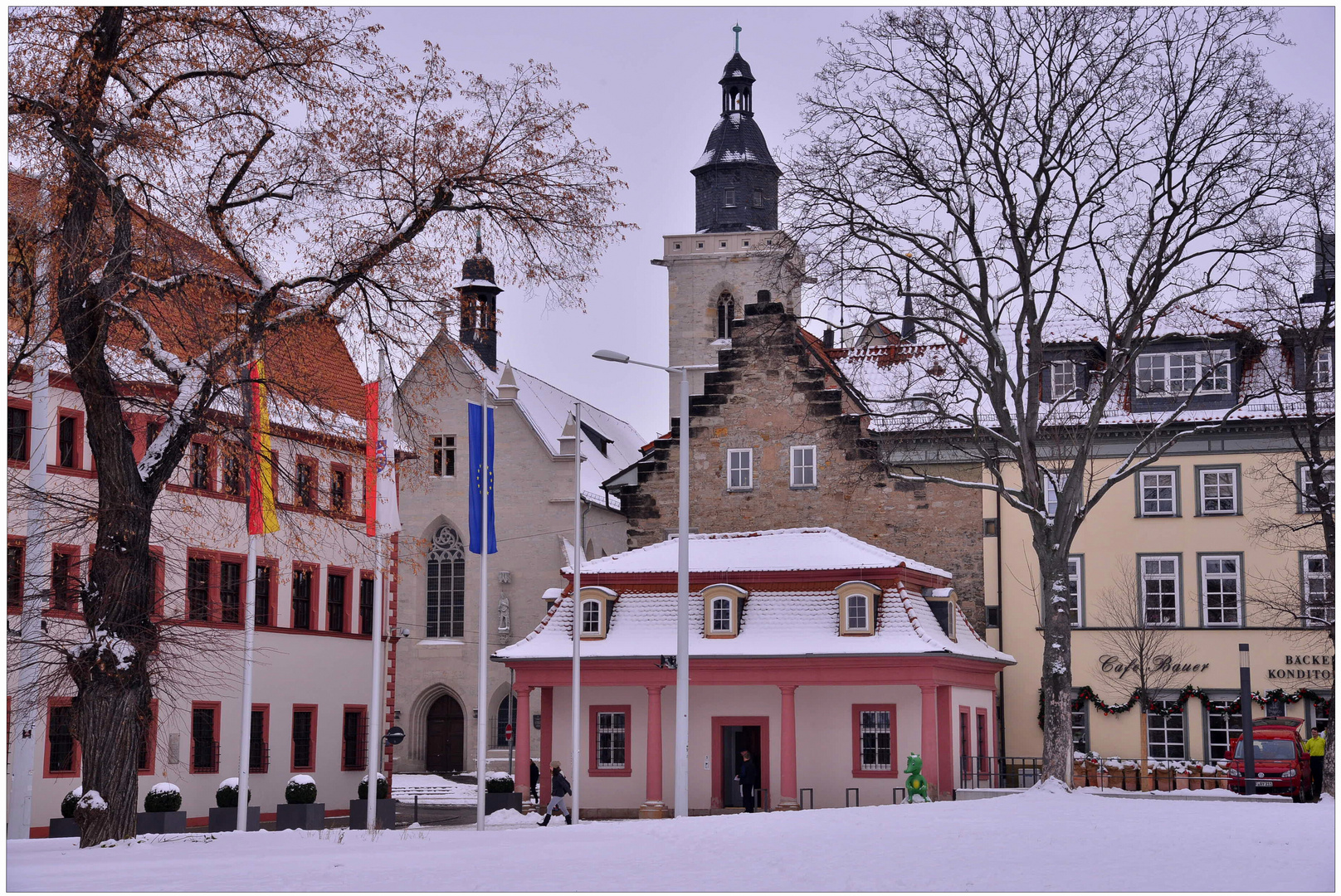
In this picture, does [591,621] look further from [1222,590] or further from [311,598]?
[1222,590]

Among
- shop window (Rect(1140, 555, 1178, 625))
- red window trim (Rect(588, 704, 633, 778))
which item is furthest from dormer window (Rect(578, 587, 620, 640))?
shop window (Rect(1140, 555, 1178, 625))

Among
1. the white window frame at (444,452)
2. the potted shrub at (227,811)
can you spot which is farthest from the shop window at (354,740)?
the white window frame at (444,452)

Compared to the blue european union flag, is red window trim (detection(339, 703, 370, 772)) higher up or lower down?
lower down

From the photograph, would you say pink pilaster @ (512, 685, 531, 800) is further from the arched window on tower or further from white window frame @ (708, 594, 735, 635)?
the arched window on tower

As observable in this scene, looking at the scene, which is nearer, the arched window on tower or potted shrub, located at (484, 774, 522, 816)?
potted shrub, located at (484, 774, 522, 816)

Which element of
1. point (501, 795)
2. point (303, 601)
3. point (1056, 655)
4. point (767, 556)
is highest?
point (767, 556)

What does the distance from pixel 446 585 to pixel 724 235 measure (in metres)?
22.8

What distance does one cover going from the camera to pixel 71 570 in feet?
90.8

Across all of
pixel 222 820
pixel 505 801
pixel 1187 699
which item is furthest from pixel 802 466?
pixel 222 820

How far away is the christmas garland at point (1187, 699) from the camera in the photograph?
128 feet

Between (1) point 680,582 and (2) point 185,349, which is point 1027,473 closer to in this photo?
(1) point 680,582

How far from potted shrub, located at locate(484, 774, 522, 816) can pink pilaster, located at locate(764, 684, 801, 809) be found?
20.6 ft

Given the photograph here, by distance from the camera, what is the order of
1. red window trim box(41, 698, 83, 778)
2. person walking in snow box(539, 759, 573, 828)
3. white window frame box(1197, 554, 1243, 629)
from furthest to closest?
white window frame box(1197, 554, 1243, 629)
person walking in snow box(539, 759, 573, 828)
red window trim box(41, 698, 83, 778)

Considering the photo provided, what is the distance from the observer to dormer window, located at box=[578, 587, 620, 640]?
38312mm
